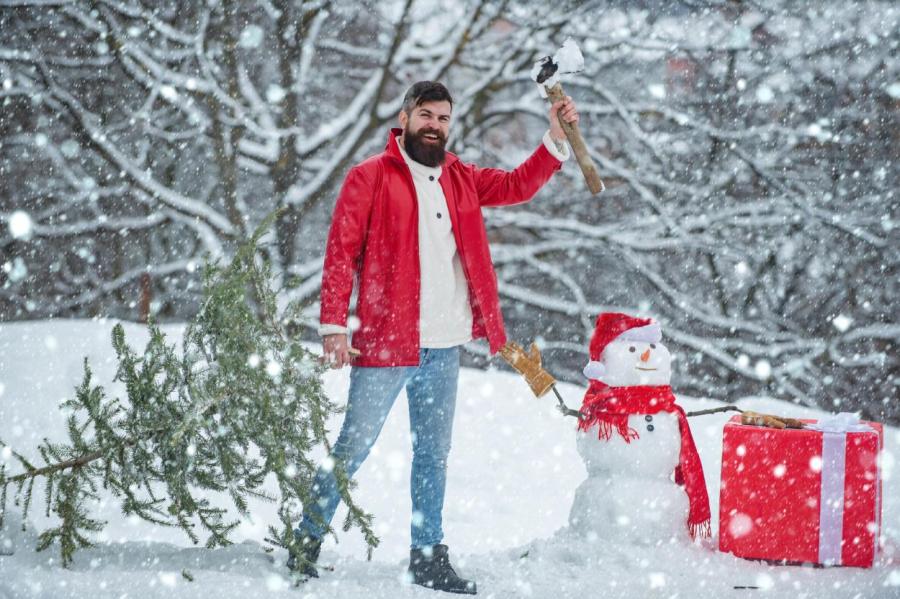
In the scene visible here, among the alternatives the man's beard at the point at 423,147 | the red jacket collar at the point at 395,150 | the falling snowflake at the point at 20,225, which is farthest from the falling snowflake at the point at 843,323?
the falling snowflake at the point at 20,225

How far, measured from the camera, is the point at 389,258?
308 centimetres

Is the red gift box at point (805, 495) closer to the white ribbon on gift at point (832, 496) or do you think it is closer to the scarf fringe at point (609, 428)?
the white ribbon on gift at point (832, 496)

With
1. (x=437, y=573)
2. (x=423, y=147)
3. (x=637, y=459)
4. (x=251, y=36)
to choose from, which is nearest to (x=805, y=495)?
(x=637, y=459)

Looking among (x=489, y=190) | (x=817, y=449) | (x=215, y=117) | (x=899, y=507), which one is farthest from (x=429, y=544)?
(x=215, y=117)

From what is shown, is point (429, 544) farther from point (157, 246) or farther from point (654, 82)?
point (157, 246)

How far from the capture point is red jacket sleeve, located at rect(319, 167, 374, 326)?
2.96 metres

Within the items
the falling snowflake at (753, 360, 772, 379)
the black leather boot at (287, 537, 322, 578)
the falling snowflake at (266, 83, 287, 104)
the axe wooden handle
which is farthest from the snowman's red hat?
the falling snowflake at (753, 360, 772, 379)

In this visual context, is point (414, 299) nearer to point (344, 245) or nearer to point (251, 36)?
point (344, 245)

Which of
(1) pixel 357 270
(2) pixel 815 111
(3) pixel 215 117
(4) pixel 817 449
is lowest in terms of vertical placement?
(4) pixel 817 449

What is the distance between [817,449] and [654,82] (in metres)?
6.56

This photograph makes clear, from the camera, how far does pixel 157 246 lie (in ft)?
35.1

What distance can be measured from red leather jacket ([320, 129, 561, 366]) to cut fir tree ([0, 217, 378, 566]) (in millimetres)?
241

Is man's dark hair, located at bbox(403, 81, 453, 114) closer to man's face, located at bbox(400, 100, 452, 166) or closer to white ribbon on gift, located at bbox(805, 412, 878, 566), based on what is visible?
man's face, located at bbox(400, 100, 452, 166)

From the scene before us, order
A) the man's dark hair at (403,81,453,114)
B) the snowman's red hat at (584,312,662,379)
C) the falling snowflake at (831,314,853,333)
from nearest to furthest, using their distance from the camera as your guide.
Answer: the man's dark hair at (403,81,453,114) → the snowman's red hat at (584,312,662,379) → the falling snowflake at (831,314,853,333)
